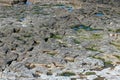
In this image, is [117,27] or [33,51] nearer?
[33,51]

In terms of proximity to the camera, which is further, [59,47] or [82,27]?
[82,27]

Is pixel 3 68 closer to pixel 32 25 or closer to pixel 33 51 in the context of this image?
pixel 33 51

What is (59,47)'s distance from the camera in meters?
20.5

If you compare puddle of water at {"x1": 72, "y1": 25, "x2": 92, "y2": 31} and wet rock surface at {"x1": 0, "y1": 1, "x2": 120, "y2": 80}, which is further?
puddle of water at {"x1": 72, "y1": 25, "x2": 92, "y2": 31}

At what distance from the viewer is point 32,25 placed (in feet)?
87.8

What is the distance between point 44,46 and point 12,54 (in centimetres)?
263

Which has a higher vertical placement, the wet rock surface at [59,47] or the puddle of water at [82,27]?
the wet rock surface at [59,47]

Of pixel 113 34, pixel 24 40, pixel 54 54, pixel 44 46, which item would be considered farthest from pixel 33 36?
pixel 113 34

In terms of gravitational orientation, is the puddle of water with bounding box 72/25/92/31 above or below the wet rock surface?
below

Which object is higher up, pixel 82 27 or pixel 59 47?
pixel 59 47

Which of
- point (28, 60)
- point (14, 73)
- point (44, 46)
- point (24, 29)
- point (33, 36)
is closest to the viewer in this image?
point (14, 73)

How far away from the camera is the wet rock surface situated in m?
16.1

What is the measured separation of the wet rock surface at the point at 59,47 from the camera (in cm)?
1611

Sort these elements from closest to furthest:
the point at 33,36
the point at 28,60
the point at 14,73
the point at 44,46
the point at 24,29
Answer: the point at 14,73 → the point at 28,60 → the point at 44,46 → the point at 33,36 → the point at 24,29
